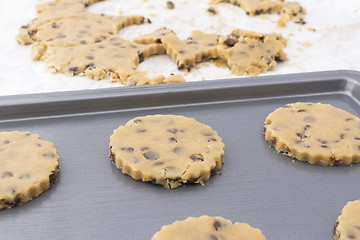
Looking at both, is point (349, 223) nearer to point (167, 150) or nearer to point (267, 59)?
point (167, 150)

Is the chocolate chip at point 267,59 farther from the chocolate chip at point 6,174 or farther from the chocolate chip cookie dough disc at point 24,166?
the chocolate chip at point 6,174

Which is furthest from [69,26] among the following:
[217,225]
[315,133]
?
[217,225]

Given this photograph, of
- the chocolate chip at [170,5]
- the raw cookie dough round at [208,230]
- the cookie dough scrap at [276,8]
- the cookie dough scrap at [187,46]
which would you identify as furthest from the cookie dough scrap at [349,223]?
the chocolate chip at [170,5]

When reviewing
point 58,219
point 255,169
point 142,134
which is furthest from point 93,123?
point 255,169

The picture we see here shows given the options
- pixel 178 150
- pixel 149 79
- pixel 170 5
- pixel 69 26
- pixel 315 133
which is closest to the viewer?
pixel 178 150

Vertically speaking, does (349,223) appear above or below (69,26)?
above

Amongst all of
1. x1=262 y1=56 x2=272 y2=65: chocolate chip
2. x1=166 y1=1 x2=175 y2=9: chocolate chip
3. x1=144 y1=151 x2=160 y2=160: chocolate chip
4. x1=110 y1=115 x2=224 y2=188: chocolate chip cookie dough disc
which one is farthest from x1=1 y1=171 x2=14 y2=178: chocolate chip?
x1=166 y1=1 x2=175 y2=9: chocolate chip

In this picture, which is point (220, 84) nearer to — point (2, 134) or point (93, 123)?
point (93, 123)
